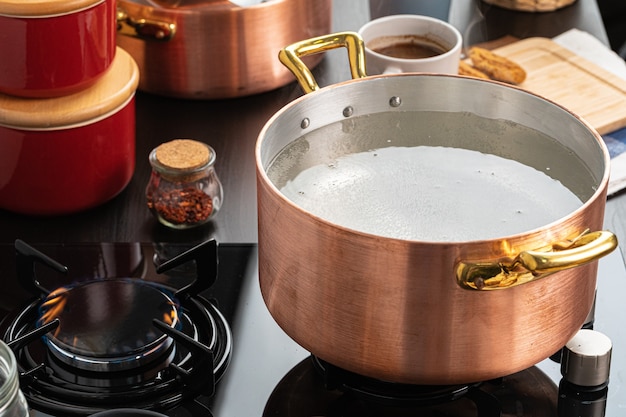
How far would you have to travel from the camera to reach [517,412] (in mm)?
816

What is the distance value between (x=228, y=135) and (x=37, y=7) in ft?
1.10

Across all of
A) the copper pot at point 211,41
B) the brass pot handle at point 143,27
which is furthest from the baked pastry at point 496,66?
the brass pot handle at point 143,27

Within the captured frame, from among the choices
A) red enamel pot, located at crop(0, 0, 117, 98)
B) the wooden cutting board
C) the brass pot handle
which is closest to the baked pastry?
the wooden cutting board

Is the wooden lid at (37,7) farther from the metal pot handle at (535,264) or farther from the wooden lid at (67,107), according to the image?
the metal pot handle at (535,264)

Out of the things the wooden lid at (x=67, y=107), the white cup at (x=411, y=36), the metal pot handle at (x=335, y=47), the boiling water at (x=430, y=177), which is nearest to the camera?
the boiling water at (x=430, y=177)

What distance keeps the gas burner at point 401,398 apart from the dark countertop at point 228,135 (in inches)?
10.6

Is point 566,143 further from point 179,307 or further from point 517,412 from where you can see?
point 179,307

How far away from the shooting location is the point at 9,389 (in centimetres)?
69

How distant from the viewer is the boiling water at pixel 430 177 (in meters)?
0.78

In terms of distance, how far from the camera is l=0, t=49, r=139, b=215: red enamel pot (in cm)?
103

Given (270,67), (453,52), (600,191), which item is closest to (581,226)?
(600,191)

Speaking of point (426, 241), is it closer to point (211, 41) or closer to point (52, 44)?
point (52, 44)

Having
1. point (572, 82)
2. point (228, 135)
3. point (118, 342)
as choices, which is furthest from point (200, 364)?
point (572, 82)

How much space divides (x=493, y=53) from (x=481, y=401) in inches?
25.8
